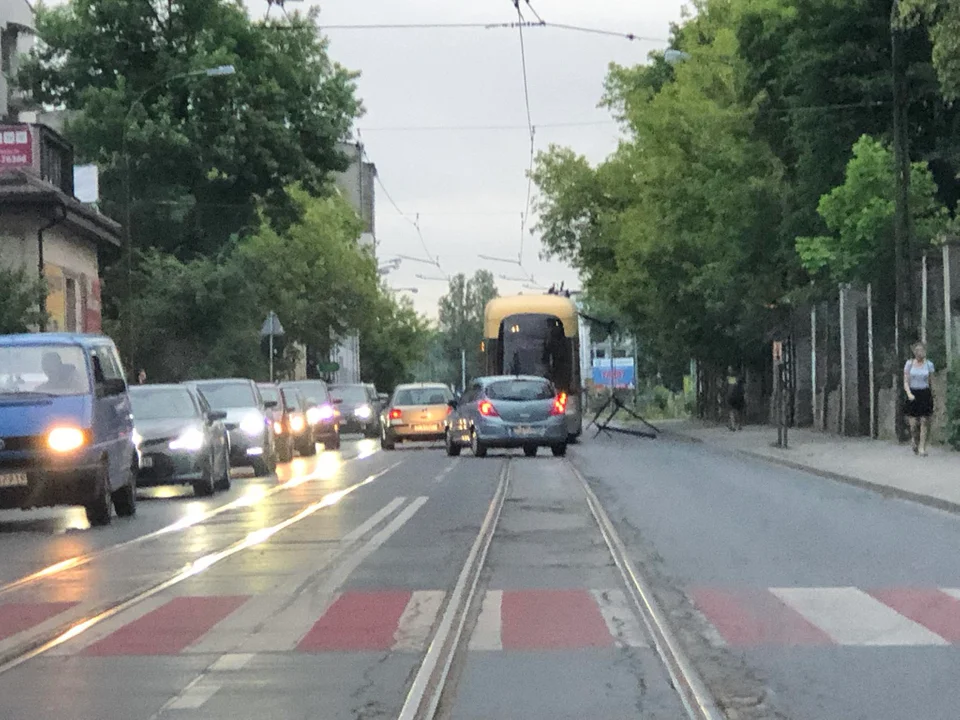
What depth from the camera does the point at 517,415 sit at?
117 feet

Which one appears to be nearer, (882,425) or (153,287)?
(882,425)

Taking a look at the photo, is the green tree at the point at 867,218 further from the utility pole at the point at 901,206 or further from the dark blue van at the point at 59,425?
the dark blue van at the point at 59,425

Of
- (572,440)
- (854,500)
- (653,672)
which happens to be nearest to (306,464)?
(572,440)

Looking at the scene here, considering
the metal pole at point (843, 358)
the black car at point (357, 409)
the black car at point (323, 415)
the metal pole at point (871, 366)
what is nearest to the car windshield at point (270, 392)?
the black car at point (323, 415)

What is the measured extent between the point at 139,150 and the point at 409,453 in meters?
16.7

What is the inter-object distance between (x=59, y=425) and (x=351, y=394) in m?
38.6

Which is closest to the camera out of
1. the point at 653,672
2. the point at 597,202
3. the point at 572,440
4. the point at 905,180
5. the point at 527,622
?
the point at 653,672

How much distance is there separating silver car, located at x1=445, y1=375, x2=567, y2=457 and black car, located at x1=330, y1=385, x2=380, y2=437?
21551mm

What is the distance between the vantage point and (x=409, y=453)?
1602 inches

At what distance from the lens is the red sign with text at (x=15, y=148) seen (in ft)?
137

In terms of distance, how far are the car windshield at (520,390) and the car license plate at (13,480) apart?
17.2 meters

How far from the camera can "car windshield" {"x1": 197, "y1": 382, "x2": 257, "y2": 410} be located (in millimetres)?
32000

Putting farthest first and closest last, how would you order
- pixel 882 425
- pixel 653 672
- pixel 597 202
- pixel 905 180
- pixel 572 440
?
pixel 597 202
pixel 572 440
pixel 882 425
pixel 905 180
pixel 653 672

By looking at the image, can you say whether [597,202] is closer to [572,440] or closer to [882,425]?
[572,440]
